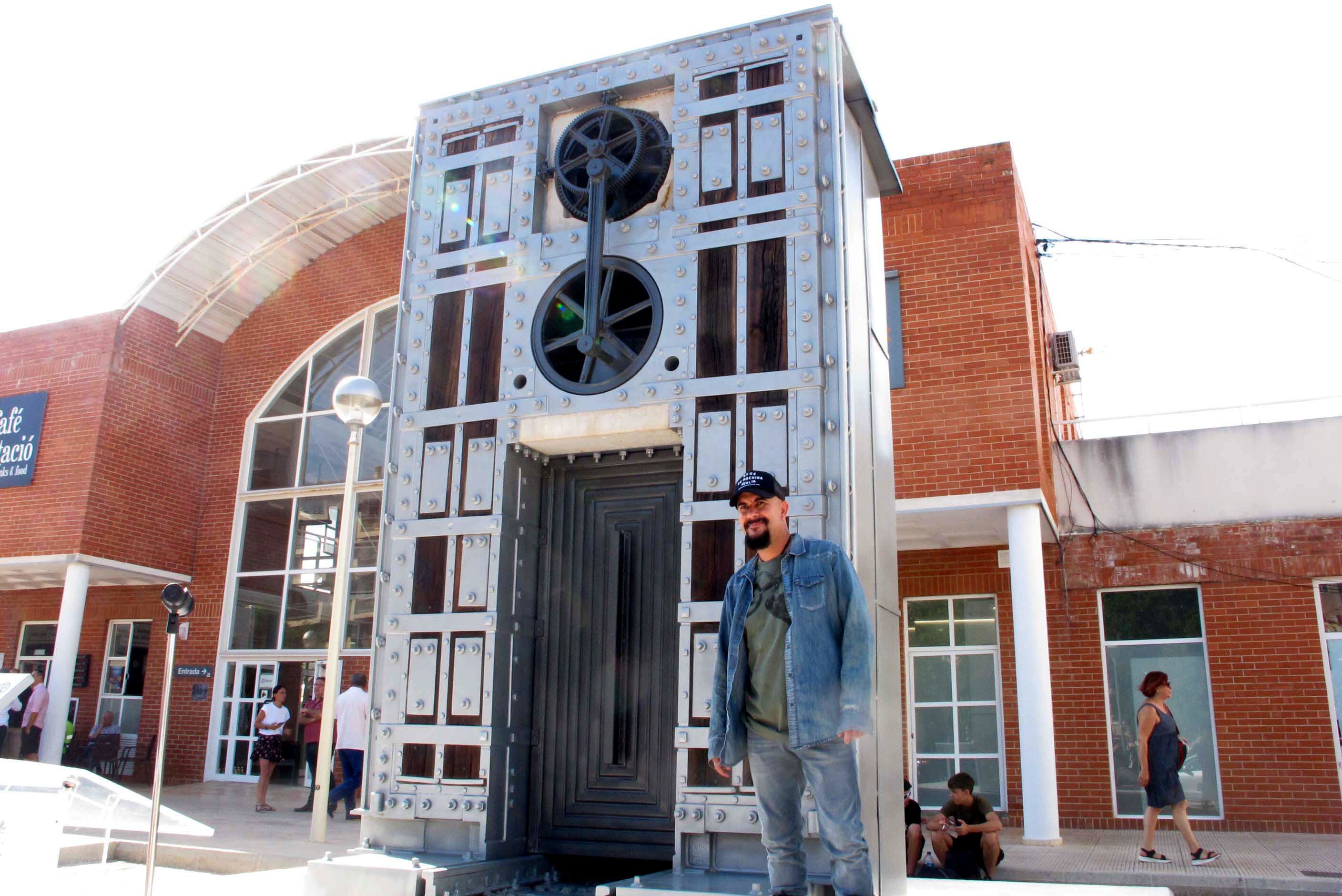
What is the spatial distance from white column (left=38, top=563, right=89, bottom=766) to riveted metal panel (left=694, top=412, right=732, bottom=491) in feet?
46.7

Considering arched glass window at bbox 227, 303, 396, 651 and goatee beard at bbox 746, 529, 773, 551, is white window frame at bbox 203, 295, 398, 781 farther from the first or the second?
goatee beard at bbox 746, 529, 773, 551

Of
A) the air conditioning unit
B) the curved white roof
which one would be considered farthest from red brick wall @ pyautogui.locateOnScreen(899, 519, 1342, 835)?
the curved white roof

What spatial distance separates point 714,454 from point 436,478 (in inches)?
69.6

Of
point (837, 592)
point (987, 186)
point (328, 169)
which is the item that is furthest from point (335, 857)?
point (328, 169)

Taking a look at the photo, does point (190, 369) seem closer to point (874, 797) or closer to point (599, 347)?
point (599, 347)

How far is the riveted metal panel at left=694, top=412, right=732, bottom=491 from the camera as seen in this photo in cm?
538

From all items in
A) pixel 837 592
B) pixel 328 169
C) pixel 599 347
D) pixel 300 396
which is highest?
pixel 328 169

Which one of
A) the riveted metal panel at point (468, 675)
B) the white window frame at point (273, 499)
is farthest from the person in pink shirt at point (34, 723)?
the riveted metal panel at point (468, 675)

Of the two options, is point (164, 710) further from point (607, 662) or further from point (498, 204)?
point (498, 204)

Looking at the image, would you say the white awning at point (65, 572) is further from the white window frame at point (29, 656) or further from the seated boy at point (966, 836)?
the seated boy at point (966, 836)

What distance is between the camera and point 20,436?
17688mm

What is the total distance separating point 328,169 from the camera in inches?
650

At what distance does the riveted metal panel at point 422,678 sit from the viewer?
579 centimetres

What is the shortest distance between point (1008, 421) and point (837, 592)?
7.82m
